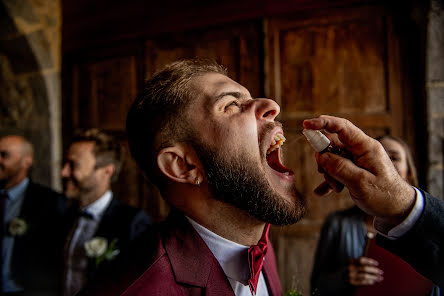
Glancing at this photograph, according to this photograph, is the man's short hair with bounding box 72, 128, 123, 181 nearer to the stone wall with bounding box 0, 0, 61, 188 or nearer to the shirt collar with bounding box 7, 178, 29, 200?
the shirt collar with bounding box 7, 178, 29, 200

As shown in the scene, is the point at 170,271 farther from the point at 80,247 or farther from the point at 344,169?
the point at 80,247

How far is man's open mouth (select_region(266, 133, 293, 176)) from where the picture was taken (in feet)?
3.87

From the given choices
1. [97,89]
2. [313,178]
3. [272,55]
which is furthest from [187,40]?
[313,178]

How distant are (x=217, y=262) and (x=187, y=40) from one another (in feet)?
7.66

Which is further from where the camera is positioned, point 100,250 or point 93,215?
point 93,215

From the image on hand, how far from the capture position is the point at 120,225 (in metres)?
2.14

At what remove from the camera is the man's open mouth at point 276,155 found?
1.18 metres

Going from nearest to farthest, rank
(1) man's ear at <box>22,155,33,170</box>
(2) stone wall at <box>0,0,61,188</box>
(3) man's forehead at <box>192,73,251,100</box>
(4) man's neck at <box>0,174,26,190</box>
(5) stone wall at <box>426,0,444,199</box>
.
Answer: (3) man's forehead at <box>192,73,251,100</box> < (5) stone wall at <box>426,0,444,199</box> < (4) man's neck at <box>0,174,26,190</box> < (1) man's ear at <box>22,155,33,170</box> < (2) stone wall at <box>0,0,61,188</box>

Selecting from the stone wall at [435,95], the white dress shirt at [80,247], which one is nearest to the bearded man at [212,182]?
the white dress shirt at [80,247]

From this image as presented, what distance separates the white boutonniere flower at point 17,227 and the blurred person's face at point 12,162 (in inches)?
23.0

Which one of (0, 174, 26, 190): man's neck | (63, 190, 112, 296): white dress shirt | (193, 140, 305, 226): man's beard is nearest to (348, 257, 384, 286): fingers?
(193, 140, 305, 226): man's beard

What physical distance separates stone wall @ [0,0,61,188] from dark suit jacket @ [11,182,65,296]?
60 cm

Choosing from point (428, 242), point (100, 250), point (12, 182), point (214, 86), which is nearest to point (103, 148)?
point (100, 250)

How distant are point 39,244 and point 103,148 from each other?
3.19 ft
